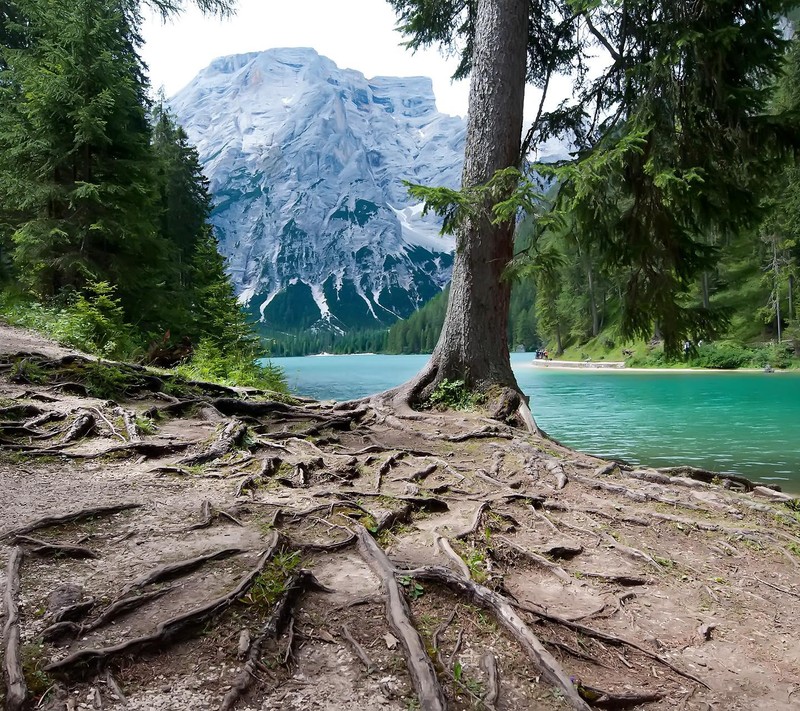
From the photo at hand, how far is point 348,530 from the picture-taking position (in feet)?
12.9

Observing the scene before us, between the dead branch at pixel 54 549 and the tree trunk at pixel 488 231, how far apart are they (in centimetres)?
605

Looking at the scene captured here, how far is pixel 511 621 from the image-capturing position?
2.77 m

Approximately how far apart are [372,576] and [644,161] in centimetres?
779

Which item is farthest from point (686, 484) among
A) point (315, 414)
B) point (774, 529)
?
point (315, 414)

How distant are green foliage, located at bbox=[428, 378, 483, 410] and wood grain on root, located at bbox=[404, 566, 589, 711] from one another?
212 inches

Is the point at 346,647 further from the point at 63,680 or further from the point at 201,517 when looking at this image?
the point at 201,517

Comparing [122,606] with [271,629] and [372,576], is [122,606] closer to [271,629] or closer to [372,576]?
[271,629]

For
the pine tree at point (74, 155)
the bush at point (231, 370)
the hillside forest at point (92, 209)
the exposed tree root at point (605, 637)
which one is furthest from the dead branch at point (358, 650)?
the pine tree at point (74, 155)

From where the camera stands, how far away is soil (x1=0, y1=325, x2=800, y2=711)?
2271mm

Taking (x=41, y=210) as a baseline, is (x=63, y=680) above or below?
below

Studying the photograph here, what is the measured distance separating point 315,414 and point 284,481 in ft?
9.54

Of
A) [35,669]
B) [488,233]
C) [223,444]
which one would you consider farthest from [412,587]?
[488,233]

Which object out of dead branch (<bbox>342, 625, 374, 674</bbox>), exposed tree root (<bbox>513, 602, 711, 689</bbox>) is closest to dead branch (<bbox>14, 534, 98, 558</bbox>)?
dead branch (<bbox>342, 625, 374, 674</bbox>)

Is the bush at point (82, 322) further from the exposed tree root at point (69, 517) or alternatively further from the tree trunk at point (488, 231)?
the exposed tree root at point (69, 517)
